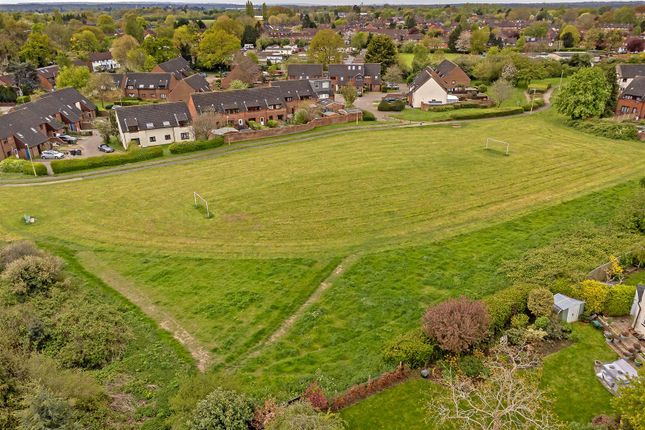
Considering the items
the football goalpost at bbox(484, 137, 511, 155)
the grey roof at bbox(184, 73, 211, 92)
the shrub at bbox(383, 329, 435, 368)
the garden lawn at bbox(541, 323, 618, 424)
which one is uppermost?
the grey roof at bbox(184, 73, 211, 92)

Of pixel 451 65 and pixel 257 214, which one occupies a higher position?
pixel 451 65

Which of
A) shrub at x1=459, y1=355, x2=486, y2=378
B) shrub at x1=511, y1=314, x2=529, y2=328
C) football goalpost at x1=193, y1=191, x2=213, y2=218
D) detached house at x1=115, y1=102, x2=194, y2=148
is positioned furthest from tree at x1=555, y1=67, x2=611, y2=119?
shrub at x1=459, y1=355, x2=486, y2=378

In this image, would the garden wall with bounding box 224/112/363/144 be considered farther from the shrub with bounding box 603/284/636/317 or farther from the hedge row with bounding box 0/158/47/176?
the shrub with bounding box 603/284/636/317

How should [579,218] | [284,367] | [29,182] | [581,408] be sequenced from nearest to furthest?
[581,408], [284,367], [579,218], [29,182]

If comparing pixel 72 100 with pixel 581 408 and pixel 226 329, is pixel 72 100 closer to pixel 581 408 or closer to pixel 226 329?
pixel 226 329

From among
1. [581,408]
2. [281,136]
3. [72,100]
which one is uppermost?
[72,100]

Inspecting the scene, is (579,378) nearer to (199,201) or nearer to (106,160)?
(199,201)

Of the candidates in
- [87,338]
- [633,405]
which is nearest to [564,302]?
[633,405]

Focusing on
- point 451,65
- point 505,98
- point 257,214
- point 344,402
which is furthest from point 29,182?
point 451,65
